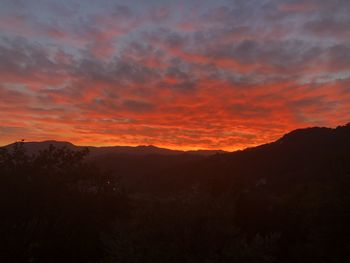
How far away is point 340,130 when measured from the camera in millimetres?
88000

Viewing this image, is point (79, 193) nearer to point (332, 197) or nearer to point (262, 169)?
point (332, 197)

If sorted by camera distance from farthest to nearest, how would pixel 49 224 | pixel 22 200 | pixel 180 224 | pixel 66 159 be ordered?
pixel 66 159 → pixel 22 200 → pixel 49 224 → pixel 180 224

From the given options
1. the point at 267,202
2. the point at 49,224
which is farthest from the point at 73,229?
the point at 267,202

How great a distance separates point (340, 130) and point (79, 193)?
7989 cm

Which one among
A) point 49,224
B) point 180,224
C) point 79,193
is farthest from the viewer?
point 79,193

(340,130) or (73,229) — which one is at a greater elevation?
(340,130)

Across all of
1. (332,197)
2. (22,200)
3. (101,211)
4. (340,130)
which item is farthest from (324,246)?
(340,130)

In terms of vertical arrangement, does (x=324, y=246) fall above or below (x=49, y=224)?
below

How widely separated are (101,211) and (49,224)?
403 cm

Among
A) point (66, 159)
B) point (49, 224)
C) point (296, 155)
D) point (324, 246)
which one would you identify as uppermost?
point (296, 155)

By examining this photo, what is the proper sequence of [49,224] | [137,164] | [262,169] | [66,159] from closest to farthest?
[49,224] < [66,159] < [262,169] < [137,164]

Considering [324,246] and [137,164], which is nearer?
[324,246]

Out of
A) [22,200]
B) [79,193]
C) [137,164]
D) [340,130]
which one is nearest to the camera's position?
[22,200]

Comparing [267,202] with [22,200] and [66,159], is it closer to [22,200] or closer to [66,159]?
[66,159]
